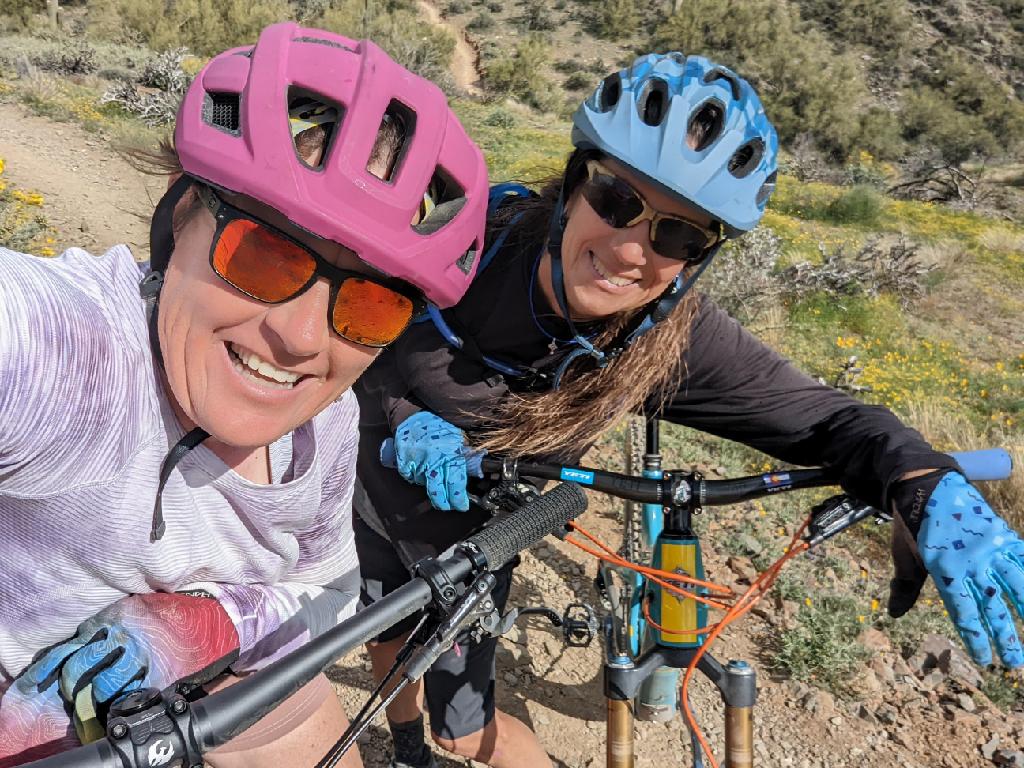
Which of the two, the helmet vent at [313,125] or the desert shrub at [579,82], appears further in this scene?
the desert shrub at [579,82]

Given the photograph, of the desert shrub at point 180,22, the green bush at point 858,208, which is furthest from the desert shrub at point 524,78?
the green bush at point 858,208

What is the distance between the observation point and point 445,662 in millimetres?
2621

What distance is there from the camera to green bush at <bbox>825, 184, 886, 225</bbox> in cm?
1332

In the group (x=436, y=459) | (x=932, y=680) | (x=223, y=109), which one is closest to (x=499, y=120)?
(x=932, y=680)

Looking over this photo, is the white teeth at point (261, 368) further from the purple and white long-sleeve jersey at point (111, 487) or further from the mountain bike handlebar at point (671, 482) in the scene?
the mountain bike handlebar at point (671, 482)

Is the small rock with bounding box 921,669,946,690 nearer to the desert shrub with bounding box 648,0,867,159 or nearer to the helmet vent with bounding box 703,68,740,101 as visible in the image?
the helmet vent with bounding box 703,68,740,101

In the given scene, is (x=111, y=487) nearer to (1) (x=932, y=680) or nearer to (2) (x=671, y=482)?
(2) (x=671, y=482)

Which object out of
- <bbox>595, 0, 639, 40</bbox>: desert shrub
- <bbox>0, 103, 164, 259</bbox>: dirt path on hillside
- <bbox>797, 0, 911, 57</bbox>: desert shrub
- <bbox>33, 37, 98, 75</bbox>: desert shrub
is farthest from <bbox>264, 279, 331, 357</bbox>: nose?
<bbox>797, 0, 911, 57</bbox>: desert shrub

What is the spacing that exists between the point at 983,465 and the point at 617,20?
39758 mm

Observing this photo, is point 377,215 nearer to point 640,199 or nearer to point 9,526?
point 9,526

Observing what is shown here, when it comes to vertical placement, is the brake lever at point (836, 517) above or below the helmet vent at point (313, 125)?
below

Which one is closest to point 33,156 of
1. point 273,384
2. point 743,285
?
point 743,285

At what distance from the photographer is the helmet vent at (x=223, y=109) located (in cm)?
131

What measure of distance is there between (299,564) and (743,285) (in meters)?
7.18
